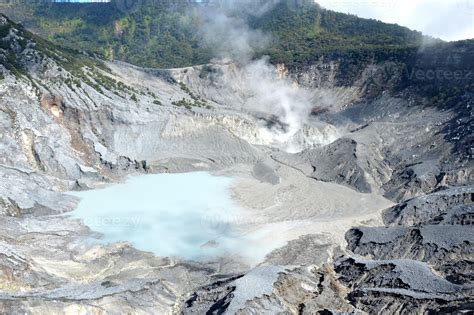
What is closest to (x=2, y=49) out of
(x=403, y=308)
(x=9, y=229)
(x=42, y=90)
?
(x=42, y=90)

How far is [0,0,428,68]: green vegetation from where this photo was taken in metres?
98.7

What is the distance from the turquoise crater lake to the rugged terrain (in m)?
1.31

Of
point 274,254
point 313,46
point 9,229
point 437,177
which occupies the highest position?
point 313,46

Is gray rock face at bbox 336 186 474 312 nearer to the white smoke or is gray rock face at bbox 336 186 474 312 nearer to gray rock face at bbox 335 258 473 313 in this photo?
gray rock face at bbox 335 258 473 313

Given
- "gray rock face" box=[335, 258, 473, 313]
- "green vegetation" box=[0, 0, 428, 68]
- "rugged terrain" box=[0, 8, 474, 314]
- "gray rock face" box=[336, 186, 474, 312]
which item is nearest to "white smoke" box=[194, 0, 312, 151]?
"rugged terrain" box=[0, 8, 474, 314]

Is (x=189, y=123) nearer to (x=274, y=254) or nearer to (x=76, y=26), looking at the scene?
(x=274, y=254)

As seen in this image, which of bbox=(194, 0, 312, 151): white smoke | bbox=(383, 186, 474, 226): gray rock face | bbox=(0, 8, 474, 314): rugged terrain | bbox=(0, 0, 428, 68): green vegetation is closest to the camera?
bbox=(0, 8, 474, 314): rugged terrain

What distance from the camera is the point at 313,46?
102938 mm

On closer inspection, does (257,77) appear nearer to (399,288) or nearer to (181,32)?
(181,32)

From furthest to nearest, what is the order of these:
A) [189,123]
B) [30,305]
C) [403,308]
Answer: [189,123] → [403,308] → [30,305]

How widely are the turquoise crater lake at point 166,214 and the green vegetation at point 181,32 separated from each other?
43.6 m

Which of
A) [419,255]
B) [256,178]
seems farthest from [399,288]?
[256,178]

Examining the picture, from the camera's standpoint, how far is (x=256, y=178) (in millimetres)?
56625

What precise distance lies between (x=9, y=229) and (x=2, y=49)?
88.3ft
